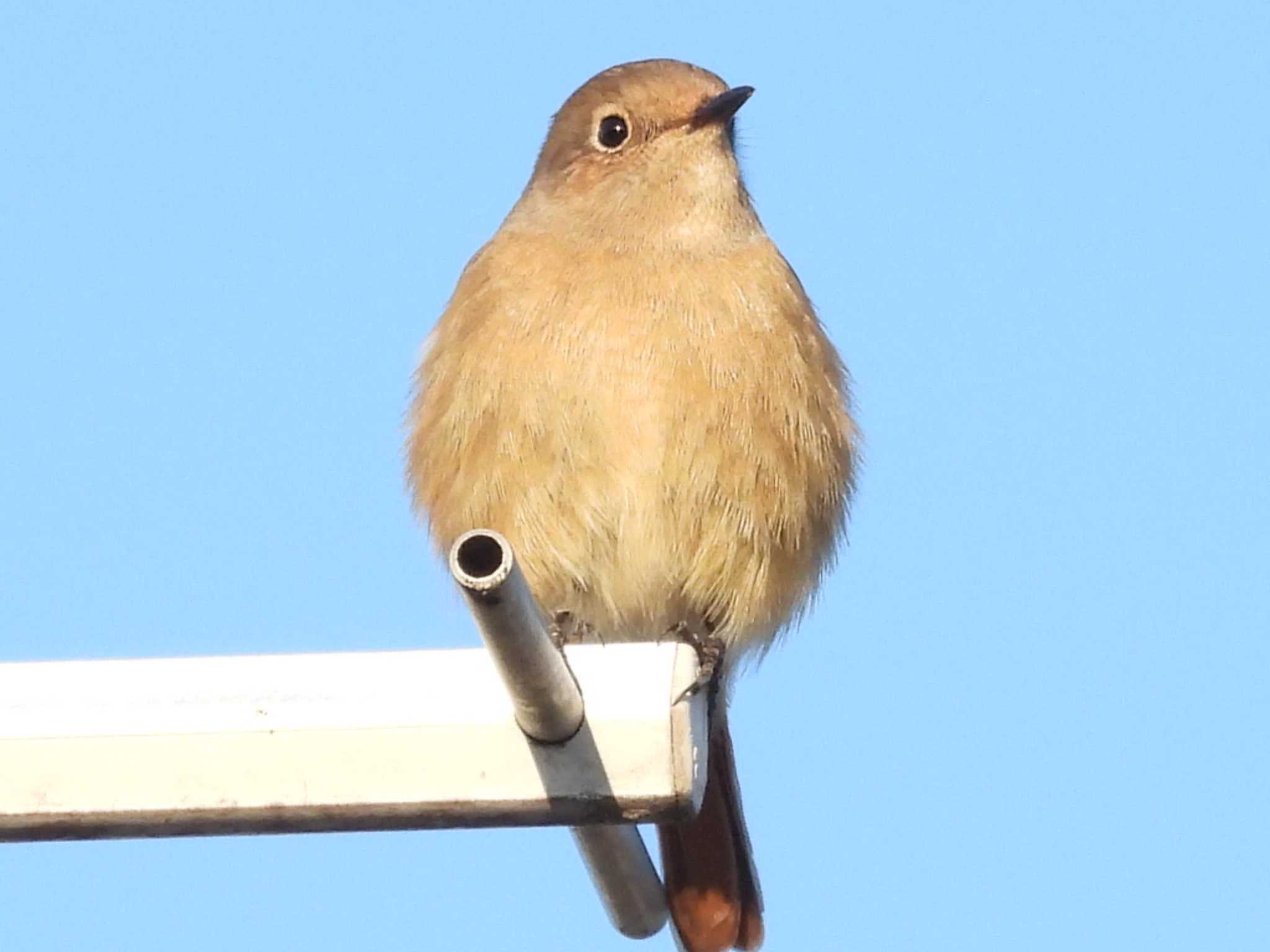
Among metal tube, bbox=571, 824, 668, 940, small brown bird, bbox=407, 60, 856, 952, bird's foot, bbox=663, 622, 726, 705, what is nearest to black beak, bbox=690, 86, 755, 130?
small brown bird, bbox=407, 60, 856, 952

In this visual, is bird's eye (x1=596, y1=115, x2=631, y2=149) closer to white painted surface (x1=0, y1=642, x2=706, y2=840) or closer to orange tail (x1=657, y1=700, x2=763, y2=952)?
orange tail (x1=657, y1=700, x2=763, y2=952)

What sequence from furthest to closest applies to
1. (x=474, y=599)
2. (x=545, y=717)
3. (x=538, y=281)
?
(x=538, y=281), (x=545, y=717), (x=474, y=599)

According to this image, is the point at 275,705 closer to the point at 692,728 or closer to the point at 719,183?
the point at 692,728

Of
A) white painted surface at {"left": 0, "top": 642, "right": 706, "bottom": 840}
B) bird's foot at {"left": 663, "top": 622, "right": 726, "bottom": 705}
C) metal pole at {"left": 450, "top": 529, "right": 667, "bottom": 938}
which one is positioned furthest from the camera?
bird's foot at {"left": 663, "top": 622, "right": 726, "bottom": 705}

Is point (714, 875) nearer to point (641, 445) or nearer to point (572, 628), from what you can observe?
point (572, 628)

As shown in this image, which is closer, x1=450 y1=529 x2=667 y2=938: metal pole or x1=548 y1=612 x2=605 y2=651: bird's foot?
x1=450 y1=529 x2=667 y2=938: metal pole

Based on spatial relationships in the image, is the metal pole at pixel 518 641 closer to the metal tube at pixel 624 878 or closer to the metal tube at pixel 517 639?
the metal tube at pixel 517 639

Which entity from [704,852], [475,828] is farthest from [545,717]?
[704,852]
